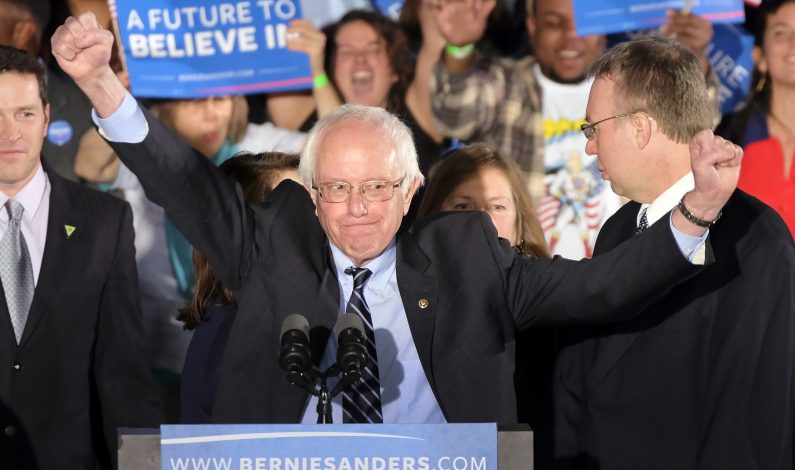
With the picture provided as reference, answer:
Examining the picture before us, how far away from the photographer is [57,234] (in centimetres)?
385

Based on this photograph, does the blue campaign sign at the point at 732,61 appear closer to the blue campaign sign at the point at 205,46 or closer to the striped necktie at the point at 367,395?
the blue campaign sign at the point at 205,46

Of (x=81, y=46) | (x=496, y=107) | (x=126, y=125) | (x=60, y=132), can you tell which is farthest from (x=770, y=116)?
(x=81, y=46)

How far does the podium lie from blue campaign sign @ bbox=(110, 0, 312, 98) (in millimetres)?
3371

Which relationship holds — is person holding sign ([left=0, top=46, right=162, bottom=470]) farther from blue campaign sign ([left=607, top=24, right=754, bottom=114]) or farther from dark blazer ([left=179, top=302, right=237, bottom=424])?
blue campaign sign ([left=607, top=24, right=754, bottom=114])

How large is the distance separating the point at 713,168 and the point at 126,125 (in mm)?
1273

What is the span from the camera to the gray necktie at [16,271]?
3697mm

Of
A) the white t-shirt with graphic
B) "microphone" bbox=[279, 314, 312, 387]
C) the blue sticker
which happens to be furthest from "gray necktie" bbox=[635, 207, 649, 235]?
the blue sticker

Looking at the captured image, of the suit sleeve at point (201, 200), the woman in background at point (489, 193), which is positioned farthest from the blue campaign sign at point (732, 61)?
the suit sleeve at point (201, 200)

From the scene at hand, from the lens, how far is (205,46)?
5344 millimetres

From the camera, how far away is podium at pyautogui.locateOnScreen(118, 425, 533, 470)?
85.0 inches

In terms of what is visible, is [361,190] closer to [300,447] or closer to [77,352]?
[300,447]

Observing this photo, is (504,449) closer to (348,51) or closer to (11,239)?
(11,239)

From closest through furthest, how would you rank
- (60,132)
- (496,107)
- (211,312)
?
(211,312) < (60,132) < (496,107)

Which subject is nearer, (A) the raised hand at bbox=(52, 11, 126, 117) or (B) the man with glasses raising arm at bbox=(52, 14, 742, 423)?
(A) the raised hand at bbox=(52, 11, 126, 117)
